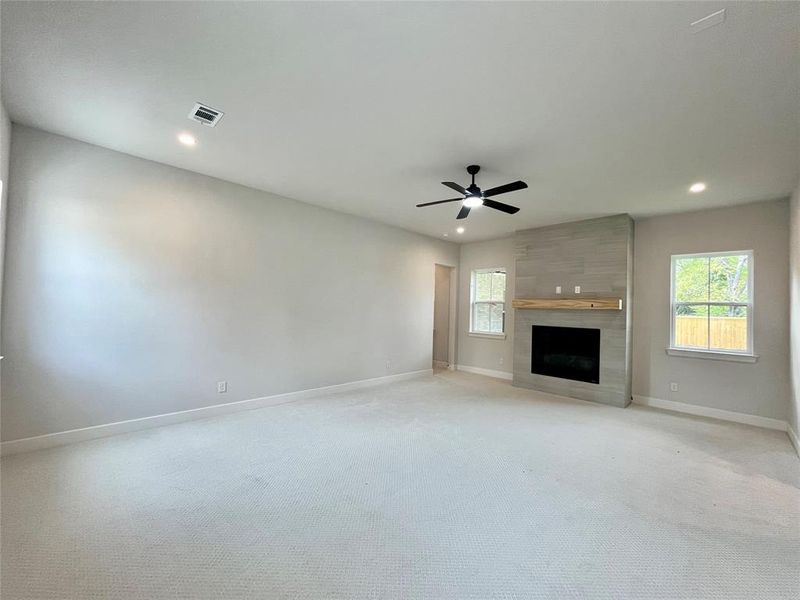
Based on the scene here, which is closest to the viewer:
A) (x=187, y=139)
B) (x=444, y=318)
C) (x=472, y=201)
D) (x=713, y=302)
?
(x=187, y=139)

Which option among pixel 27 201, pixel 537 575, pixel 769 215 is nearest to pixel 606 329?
pixel 769 215

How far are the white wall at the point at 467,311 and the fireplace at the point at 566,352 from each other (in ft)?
2.53

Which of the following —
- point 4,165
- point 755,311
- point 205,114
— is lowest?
point 755,311

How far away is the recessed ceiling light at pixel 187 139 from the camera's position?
293 centimetres

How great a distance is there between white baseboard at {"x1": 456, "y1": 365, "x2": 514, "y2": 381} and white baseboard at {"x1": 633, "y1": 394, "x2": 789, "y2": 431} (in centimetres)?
207

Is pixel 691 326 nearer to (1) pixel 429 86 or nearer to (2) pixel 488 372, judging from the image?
(2) pixel 488 372

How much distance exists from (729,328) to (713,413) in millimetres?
1151

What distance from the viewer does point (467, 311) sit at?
720 cm

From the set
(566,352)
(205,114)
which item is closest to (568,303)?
(566,352)

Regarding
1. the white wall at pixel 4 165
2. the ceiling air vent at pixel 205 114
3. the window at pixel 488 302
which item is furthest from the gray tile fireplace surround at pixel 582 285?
the white wall at pixel 4 165

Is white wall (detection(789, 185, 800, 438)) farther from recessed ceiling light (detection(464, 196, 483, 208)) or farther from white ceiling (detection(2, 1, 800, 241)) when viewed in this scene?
recessed ceiling light (detection(464, 196, 483, 208))

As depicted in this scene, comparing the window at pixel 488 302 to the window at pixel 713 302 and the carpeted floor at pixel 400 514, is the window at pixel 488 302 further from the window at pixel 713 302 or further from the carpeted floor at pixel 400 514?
the carpeted floor at pixel 400 514

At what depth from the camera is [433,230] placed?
6.15 metres

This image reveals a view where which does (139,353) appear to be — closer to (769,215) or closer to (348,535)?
(348,535)
